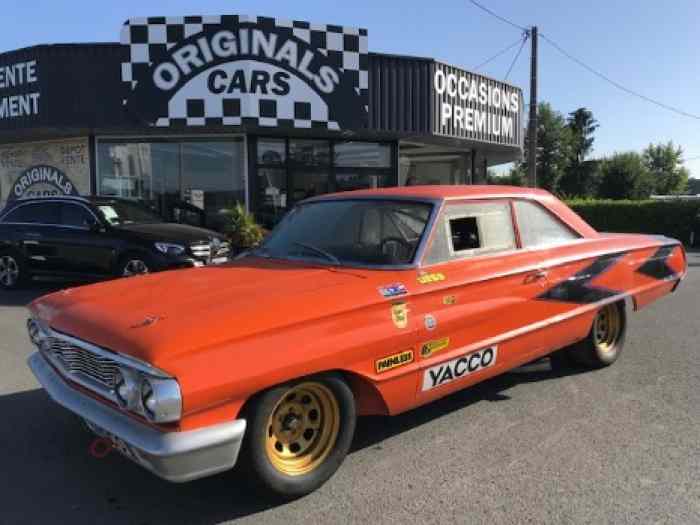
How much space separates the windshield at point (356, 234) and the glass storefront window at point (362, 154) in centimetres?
1016

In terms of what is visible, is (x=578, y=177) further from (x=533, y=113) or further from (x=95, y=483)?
(x=95, y=483)

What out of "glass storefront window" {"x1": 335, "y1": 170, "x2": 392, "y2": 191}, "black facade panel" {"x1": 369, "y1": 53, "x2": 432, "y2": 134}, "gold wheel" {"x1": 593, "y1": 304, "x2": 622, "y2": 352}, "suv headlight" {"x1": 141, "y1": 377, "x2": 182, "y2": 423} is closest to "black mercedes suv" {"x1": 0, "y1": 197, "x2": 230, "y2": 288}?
"black facade panel" {"x1": 369, "y1": 53, "x2": 432, "y2": 134}

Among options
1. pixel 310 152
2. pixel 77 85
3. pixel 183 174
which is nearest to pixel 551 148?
pixel 310 152

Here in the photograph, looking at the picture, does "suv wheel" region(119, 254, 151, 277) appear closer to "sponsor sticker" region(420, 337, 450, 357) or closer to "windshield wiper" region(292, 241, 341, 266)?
"windshield wiper" region(292, 241, 341, 266)

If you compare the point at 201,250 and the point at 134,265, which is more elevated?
the point at 201,250

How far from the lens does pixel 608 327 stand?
531 centimetres

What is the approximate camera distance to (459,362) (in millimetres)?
3670

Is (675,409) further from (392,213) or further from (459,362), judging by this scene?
(392,213)

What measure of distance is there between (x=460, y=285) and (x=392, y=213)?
0.72 metres

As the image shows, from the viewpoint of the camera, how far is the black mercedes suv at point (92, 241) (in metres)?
8.83

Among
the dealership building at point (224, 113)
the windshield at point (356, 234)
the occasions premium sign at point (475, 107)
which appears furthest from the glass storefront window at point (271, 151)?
the windshield at point (356, 234)

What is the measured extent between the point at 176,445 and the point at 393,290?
1.42 m

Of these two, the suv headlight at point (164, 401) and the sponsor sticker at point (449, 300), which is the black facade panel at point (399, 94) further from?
the suv headlight at point (164, 401)

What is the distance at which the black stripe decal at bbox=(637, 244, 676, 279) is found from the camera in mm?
5527
